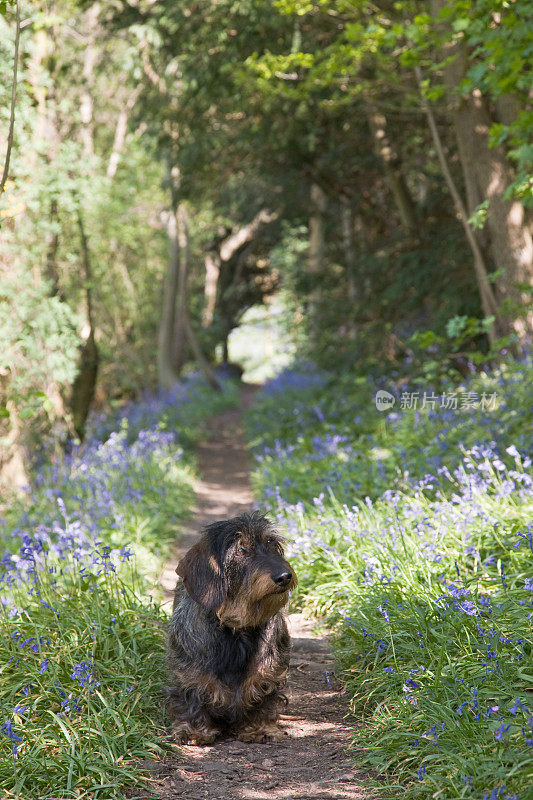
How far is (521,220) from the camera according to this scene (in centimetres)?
938

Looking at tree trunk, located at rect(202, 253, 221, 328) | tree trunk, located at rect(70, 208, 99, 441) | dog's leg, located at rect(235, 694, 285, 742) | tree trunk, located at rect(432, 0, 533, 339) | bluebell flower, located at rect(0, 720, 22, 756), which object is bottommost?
dog's leg, located at rect(235, 694, 285, 742)

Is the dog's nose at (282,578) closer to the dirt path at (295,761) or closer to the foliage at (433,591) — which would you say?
the foliage at (433,591)

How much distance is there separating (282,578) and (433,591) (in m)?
1.42

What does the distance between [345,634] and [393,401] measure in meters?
6.07

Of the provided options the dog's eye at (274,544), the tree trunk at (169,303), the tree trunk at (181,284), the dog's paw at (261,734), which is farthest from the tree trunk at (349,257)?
the dog's paw at (261,734)

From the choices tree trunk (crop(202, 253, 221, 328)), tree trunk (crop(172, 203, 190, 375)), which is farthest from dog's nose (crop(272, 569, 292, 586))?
tree trunk (crop(202, 253, 221, 328))

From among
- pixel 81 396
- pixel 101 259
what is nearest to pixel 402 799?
pixel 81 396

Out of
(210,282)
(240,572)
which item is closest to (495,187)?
(240,572)

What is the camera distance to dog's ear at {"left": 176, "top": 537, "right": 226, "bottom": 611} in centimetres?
379

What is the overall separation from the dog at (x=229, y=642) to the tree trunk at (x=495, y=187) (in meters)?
6.12

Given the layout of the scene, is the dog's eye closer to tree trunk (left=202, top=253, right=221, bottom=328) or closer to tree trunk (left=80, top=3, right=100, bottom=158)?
tree trunk (left=80, top=3, right=100, bottom=158)

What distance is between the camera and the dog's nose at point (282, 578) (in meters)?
3.56

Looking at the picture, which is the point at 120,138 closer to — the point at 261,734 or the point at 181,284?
the point at 181,284

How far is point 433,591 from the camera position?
4.59 m
